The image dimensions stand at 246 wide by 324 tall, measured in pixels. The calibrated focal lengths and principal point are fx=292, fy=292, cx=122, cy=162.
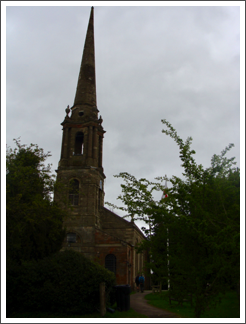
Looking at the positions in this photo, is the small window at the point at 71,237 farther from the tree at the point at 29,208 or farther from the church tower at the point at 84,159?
the tree at the point at 29,208

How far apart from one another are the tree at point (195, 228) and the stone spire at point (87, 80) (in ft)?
110

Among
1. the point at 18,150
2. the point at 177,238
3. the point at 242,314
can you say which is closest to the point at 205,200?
the point at 177,238

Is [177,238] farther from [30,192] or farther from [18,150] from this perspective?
[18,150]

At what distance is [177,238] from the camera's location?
634 centimetres

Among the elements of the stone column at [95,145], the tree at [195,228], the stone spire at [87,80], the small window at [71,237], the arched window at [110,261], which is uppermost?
the stone spire at [87,80]

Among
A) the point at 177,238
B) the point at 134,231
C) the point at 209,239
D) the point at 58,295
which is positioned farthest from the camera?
the point at 134,231

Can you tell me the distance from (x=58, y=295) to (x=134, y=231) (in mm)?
25406

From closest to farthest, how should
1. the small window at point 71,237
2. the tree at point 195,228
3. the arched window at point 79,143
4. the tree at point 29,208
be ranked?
1. the tree at point 195,228
2. the tree at point 29,208
3. the small window at point 71,237
4. the arched window at point 79,143

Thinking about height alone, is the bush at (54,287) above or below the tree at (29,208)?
below

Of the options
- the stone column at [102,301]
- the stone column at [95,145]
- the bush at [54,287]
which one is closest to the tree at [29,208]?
the bush at [54,287]

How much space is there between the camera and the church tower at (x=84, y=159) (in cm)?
3300

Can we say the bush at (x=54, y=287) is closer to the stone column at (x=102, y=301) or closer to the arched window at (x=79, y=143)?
the stone column at (x=102, y=301)

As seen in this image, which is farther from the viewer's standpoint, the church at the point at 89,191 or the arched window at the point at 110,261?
the church at the point at 89,191

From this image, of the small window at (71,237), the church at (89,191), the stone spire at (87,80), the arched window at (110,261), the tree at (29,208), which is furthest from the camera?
the stone spire at (87,80)
